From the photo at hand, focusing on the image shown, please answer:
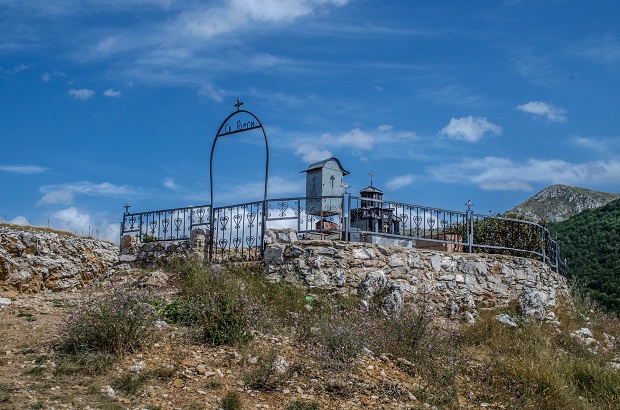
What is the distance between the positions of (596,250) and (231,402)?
23.6m

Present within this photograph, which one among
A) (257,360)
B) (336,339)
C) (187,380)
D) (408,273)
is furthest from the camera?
(408,273)

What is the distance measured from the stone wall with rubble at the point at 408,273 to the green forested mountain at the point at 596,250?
774cm

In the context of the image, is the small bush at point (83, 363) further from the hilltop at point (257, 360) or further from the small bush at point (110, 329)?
the small bush at point (110, 329)

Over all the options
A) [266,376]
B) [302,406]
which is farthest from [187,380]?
[302,406]

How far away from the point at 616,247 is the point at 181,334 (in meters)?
22.4

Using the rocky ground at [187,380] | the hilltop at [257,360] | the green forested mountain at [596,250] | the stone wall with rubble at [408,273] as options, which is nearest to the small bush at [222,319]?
the hilltop at [257,360]

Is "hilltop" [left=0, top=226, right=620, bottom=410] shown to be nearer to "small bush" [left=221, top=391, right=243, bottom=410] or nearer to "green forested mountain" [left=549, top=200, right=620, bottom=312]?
"small bush" [left=221, top=391, right=243, bottom=410]

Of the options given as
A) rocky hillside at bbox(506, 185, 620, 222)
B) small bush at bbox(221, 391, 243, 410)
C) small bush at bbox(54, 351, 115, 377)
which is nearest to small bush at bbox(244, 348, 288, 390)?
small bush at bbox(221, 391, 243, 410)

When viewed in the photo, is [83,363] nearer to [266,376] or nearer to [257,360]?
[257,360]

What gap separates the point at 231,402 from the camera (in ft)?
20.9

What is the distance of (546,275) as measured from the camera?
46.4ft

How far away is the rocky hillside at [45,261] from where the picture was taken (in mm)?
14578

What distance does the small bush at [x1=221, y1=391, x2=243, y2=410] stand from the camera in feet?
20.7

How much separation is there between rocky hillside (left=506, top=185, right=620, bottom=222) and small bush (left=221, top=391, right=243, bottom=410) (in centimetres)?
4716
